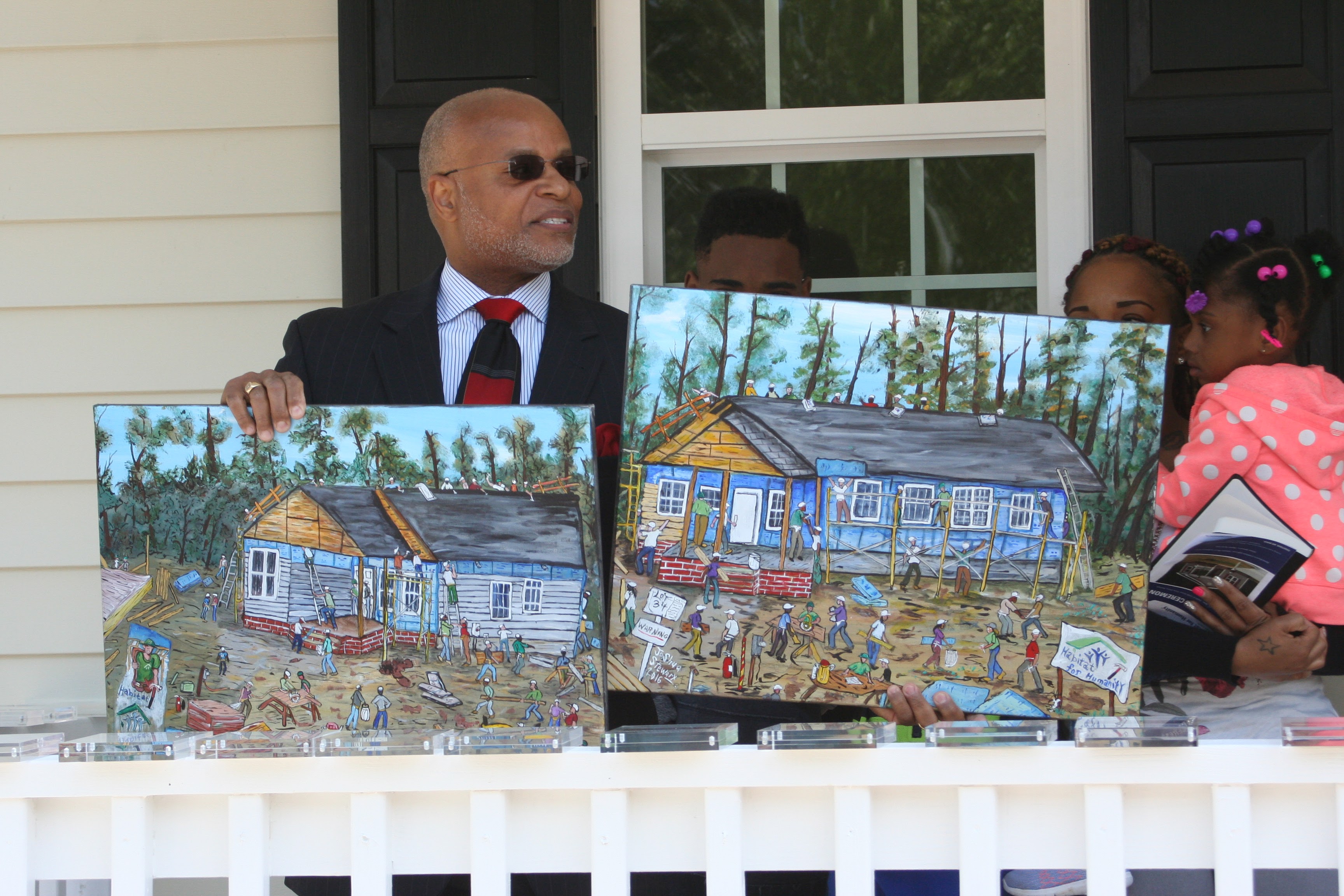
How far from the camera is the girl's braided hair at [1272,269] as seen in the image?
228 centimetres

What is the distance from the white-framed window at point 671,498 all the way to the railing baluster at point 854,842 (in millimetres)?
380

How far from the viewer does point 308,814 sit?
1430mm

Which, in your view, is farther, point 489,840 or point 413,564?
point 413,564

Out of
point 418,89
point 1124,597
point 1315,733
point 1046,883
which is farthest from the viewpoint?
point 418,89

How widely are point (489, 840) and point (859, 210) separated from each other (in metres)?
2.20

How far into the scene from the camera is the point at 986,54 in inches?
122

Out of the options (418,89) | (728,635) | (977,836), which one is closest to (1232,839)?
(977,836)

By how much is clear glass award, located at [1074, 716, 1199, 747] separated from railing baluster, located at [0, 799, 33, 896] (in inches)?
46.5

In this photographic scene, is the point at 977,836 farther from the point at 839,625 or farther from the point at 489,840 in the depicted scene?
the point at 489,840

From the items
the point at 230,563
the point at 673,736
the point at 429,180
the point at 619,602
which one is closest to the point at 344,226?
the point at 429,180

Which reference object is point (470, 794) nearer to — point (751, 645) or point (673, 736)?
point (673, 736)

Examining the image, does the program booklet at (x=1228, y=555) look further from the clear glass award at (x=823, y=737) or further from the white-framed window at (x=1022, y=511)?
the clear glass award at (x=823, y=737)

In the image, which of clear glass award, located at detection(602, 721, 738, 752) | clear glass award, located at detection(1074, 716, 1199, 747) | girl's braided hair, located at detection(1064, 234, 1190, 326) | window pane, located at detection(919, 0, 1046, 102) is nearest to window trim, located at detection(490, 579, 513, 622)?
clear glass award, located at detection(602, 721, 738, 752)

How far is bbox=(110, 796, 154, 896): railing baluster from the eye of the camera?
1401 millimetres
